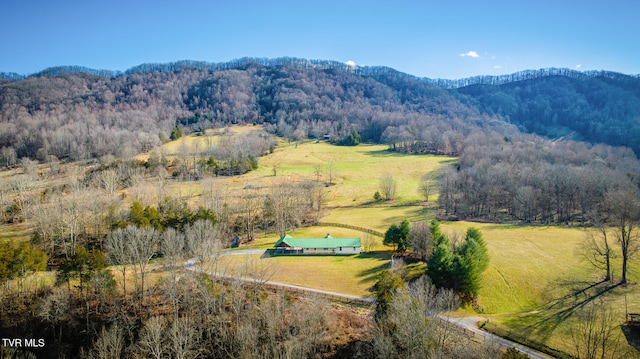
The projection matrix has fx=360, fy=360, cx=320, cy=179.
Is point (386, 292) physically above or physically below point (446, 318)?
above

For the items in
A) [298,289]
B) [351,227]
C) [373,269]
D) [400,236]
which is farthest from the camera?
[351,227]

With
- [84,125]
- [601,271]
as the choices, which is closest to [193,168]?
[84,125]

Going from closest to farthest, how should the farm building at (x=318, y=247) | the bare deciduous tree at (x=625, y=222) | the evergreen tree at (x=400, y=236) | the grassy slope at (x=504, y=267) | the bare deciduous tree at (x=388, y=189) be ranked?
the grassy slope at (x=504, y=267)
the bare deciduous tree at (x=625, y=222)
the evergreen tree at (x=400, y=236)
the farm building at (x=318, y=247)
the bare deciduous tree at (x=388, y=189)

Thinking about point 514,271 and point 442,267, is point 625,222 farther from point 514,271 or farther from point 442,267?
point 442,267

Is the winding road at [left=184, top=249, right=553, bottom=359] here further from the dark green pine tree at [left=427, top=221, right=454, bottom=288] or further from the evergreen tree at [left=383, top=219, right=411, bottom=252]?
the evergreen tree at [left=383, top=219, right=411, bottom=252]

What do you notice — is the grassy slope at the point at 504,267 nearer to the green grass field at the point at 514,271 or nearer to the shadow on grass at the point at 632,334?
the green grass field at the point at 514,271

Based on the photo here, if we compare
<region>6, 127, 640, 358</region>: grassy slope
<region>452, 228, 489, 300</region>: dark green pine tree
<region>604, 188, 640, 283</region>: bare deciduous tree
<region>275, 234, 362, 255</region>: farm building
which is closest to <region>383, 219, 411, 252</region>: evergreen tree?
<region>6, 127, 640, 358</region>: grassy slope

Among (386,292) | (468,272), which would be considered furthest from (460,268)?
(386,292)

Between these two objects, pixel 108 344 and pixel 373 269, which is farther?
pixel 373 269

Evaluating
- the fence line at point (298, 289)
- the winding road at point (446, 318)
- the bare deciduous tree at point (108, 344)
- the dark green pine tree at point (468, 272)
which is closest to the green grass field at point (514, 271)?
the winding road at point (446, 318)
